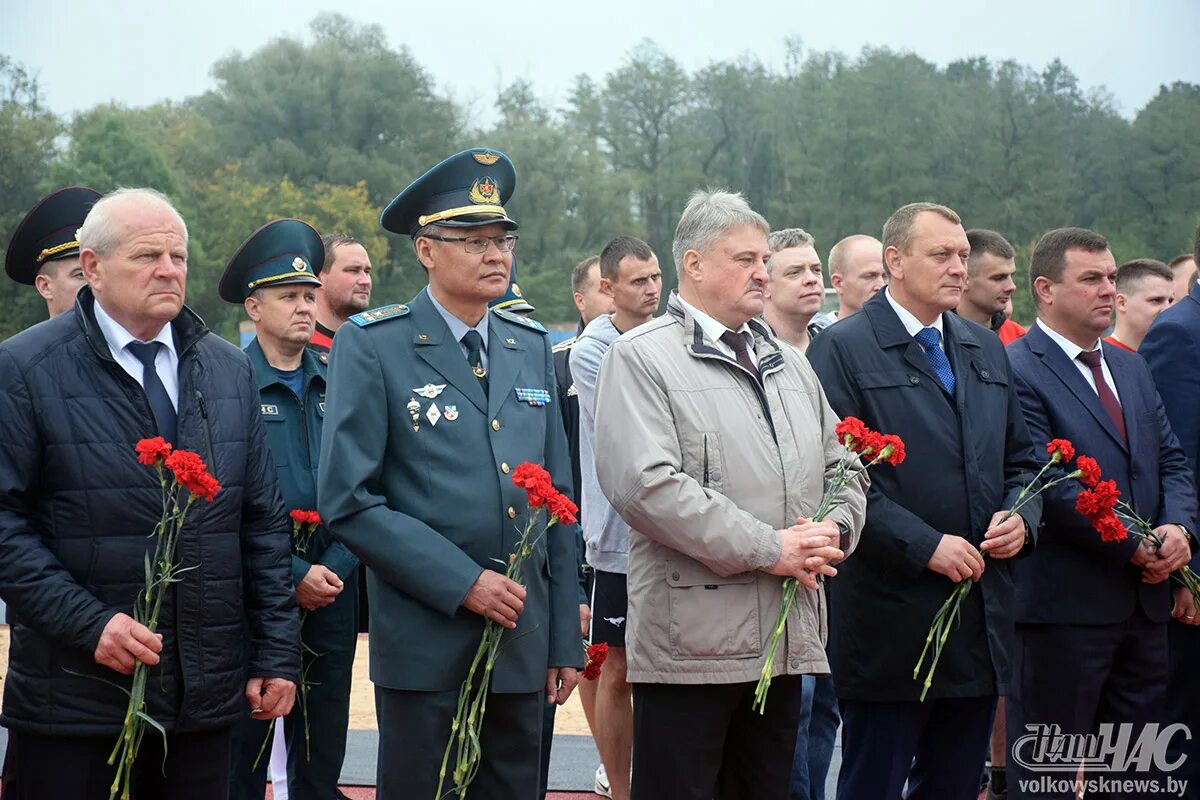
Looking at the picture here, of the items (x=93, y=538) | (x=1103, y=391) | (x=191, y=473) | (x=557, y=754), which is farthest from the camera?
(x=557, y=754)

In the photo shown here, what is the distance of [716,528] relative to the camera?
13.6 ft

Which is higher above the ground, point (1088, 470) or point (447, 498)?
point (1088, 470)

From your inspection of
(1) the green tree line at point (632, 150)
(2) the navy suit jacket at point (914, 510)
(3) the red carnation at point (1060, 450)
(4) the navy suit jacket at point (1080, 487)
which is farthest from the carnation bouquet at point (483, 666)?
(1) the green tree line at point (632, 150)

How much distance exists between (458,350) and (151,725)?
1.47 metres

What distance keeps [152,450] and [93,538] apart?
13.7 inches

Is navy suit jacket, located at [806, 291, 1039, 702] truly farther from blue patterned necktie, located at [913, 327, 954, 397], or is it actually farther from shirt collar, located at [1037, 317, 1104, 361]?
shirt collar, located at [1037, 317, 1104, 361]

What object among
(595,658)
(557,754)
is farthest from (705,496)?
(557,754)

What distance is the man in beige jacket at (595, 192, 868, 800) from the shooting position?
167 inches

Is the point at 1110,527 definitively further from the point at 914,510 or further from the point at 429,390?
the point at 429,390

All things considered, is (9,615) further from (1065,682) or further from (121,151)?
(121,151)

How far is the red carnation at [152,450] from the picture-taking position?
3.71 meters

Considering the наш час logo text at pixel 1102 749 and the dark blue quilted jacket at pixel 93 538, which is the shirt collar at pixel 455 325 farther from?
the наш час logo text at pixel 1102 749

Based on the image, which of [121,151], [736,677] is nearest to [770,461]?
[736,677]

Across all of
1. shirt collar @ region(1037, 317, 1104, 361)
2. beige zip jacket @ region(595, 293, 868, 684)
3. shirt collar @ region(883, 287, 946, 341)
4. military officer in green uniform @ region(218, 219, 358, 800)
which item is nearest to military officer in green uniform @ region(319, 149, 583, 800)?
beige zip jacket @ region(595, 293, 868, 684)
